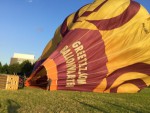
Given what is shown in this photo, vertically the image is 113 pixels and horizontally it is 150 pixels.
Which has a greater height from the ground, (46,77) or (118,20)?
(118,20)

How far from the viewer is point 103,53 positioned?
38.2 ft

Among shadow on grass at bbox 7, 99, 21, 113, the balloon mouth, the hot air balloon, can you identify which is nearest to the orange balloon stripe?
the hot air balloon

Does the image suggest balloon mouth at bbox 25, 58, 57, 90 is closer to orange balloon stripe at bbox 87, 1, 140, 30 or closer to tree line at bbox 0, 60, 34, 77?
orange balloon stripe at bbox 87, 1, 140, 30

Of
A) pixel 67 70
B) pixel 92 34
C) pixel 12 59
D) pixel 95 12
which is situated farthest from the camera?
pixel 12 59

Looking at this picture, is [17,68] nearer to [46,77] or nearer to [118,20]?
[118,20]

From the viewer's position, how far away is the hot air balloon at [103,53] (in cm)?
1073

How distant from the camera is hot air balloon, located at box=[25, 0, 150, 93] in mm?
10734

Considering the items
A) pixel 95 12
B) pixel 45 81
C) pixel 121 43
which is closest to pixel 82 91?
pixel 45 81

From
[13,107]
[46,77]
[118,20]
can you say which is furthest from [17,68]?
[13,107]

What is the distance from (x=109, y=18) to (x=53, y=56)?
2939 millimetres

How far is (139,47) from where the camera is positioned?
12141 mm

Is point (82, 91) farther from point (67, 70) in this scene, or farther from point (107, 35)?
point (107, 35)

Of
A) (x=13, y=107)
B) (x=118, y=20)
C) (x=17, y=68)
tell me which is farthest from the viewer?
(x=17, y=68)

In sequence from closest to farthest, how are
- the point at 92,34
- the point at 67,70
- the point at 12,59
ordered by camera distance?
the point at 67,70 → the point at 92,34 → the point at 12,59
